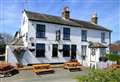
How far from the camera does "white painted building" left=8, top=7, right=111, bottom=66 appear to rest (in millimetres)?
26172

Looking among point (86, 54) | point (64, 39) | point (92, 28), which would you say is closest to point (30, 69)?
point (64, 39)

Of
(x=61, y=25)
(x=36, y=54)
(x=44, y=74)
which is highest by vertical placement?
(x=61, y=25)

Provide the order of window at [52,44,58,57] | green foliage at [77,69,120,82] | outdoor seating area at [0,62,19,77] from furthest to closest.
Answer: window at [52,44,58,57], outdoor seating area at [0,62,19,77], green foliage at [77,69,120,82]

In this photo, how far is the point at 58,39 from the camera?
2823 centimetres

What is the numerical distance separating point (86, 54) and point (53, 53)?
19.0 feet

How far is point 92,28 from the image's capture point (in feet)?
106

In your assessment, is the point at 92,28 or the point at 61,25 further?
the point at 92,28

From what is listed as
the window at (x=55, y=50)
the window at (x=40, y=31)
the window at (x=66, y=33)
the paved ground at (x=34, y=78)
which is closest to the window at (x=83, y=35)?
the window at (x=66, y=33)

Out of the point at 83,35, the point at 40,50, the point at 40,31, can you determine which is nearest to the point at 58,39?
the point at 40,31

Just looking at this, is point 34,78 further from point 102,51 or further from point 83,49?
point 102,51

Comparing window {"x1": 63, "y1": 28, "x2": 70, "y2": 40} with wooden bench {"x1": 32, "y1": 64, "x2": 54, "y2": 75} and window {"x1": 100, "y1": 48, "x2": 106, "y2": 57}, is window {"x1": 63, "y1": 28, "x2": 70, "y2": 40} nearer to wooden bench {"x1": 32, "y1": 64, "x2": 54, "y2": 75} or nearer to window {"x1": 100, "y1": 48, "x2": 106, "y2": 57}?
window {"x1": 100, "y1": 48, "x2": 106, "y2": 57}

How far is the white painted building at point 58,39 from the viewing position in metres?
26.2

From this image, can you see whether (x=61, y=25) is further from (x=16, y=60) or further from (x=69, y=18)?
(x=16, y=60)

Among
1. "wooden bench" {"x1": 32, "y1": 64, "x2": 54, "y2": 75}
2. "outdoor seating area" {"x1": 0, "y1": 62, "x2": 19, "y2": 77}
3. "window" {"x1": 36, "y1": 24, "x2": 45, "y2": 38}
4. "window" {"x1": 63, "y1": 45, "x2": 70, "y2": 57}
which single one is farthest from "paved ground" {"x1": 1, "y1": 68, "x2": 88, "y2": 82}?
"window" {"x1": 63, "y1": 45, "x2": 70, "y2": 57}
